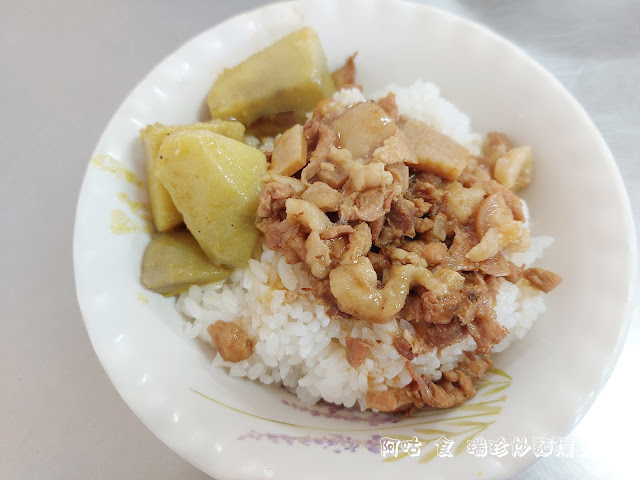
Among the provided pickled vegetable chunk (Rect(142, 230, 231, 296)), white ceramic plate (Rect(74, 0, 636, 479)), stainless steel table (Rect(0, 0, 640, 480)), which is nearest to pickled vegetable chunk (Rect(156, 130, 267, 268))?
pickled vegetable chunk (Rect(142, 230, 231, 296))

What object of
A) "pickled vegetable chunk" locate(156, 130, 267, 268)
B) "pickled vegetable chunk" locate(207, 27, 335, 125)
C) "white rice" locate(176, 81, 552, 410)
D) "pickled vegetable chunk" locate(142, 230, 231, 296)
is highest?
"pickled vegetable chunk" locate(207, 27, 335, 125)

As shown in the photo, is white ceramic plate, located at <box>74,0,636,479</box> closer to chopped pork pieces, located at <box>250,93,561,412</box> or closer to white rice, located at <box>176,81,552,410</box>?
white rice, located at <box>176,81,552,410</box>

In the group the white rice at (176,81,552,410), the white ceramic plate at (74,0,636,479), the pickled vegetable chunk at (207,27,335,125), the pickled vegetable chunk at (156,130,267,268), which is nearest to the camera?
the white ceramic plate at (74,0,636,479)

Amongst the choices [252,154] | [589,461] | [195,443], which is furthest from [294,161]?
[589,461]

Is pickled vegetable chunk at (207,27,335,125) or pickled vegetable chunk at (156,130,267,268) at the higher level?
pickled vegetable chunk at (207,27,335,125)

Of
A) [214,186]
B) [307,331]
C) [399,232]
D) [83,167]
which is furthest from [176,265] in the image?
[83,167]

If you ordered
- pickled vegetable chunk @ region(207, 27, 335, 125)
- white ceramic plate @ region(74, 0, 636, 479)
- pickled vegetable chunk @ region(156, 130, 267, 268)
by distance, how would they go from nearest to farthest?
white ceramic plate @ region(74, 0, 636, 479) < pickled vegetable chunk @ region(156, 130, 267, 268) < pickled vegetable chunk @ region(207, 27, 335, 125)

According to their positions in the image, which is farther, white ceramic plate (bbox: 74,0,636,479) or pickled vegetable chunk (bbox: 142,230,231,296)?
pickled vegetable chunk (bbox: 142,230,231,296)
